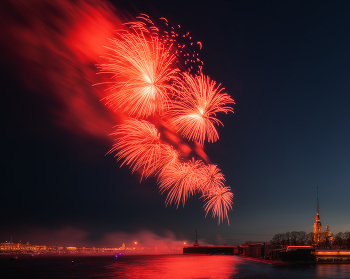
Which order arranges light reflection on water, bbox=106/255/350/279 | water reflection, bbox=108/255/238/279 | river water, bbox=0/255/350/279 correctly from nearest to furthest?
water reflection, bbox=108/255/238/279, light reflection on water, bbox=106/255/350/279, river water, bbox=0/255/350/279

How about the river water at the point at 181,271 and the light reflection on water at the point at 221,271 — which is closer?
the light reflection on water at the point at 221,271

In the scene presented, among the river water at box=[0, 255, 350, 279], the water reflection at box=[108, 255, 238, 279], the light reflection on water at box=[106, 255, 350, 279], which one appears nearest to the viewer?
the water reflection at box=[108, 255, 238, 279]

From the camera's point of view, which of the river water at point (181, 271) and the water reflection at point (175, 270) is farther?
the river water at point (181, 271)

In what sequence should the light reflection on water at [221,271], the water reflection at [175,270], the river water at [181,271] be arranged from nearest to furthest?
the water reflection at [175,270], the light reflection on water at [221,271], the river water at [181,271]

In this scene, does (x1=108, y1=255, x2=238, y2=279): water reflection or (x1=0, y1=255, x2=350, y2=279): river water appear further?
(x1=0, y1=255, x2=350, y2=279): river water

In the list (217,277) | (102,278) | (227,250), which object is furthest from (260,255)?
(102,278)

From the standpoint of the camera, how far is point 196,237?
17450cm

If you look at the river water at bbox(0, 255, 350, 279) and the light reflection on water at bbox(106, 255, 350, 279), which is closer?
the light reflection on water at bbox(106, 255, 350, 279)

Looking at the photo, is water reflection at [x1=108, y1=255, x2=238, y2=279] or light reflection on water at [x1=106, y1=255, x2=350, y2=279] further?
light reflection on water at [x1=106, y1=255, x2=350, y2=279]

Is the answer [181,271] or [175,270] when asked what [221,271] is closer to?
[181,271]

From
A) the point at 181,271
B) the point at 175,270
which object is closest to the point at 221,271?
the point at 181,271

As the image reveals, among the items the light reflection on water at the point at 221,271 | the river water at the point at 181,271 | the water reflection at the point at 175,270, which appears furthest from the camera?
the river water at the point at 181,271

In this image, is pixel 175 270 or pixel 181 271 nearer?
pixel 181 271

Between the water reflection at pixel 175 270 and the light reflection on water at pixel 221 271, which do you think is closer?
the water reflection at pixel 175 270
